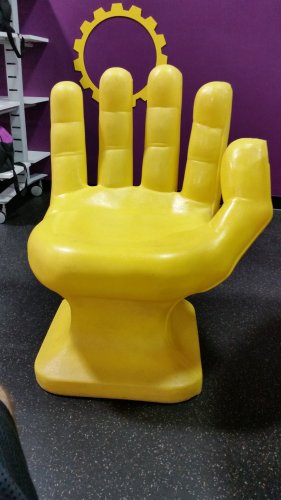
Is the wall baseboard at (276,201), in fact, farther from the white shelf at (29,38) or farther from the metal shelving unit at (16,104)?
the white shelf at (29,38)

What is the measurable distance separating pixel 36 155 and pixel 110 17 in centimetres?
71

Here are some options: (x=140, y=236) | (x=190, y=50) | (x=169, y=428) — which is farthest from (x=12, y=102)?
(x=169, y=428)

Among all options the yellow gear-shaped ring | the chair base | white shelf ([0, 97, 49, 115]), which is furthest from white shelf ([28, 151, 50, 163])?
the chair base

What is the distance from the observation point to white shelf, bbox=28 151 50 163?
1945 mm

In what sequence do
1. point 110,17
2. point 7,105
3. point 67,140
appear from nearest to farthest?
point 67,140
point 7,105
point 110,17

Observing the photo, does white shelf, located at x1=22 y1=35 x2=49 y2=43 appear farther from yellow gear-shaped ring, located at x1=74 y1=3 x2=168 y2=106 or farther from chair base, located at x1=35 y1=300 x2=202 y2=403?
chair base, located at x1=35 y1=300 x2=202 y2=403

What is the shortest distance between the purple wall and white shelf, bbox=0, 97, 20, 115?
0.25 metres

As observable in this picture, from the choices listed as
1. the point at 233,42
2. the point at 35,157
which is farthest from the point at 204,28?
the point at 35,157

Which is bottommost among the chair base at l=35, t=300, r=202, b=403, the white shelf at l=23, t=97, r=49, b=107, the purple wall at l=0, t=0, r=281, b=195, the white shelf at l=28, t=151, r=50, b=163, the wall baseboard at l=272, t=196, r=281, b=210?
the wall baseboard at l=272, t=196, r=281, b=210

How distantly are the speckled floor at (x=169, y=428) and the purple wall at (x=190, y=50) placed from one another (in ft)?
3.44

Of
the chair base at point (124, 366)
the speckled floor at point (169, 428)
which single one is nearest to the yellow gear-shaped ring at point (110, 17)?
the speckled floor at point (169, 428)

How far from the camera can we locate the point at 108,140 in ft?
3.57

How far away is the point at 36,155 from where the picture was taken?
203 centimetres

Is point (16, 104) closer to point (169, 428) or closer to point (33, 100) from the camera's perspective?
point (33, 100)
